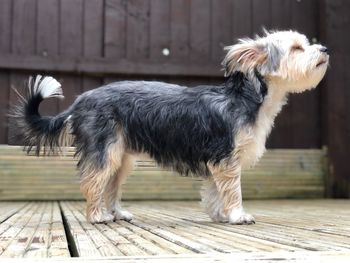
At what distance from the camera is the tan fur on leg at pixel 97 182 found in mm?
3797

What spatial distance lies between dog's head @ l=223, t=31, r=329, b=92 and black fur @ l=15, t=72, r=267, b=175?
8 centimetres

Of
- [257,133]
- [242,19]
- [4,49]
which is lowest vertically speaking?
[257,133]

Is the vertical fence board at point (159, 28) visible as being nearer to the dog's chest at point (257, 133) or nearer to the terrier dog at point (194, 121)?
the terrier dog at point (194, 121)

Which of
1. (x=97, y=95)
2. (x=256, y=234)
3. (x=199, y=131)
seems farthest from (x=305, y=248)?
(x=97, y=95)

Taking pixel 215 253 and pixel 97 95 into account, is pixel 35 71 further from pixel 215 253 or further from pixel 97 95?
pixel 215 253

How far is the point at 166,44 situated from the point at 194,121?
10.5ft

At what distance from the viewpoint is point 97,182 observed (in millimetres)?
3805

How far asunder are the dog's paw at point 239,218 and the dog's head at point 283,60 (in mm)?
897

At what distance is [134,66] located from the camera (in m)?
6.71

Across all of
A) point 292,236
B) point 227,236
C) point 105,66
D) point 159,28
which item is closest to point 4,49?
point 105,66

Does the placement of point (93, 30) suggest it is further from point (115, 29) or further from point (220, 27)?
point (220, 27)

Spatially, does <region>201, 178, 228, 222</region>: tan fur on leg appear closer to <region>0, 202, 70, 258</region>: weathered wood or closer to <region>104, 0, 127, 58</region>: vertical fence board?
<region>0, 202, 70, 258</region>: weathered wood

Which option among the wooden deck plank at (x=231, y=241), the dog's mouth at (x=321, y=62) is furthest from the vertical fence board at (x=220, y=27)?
the wooden deck plank at (x=231, y=241)

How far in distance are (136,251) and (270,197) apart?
188 inches
